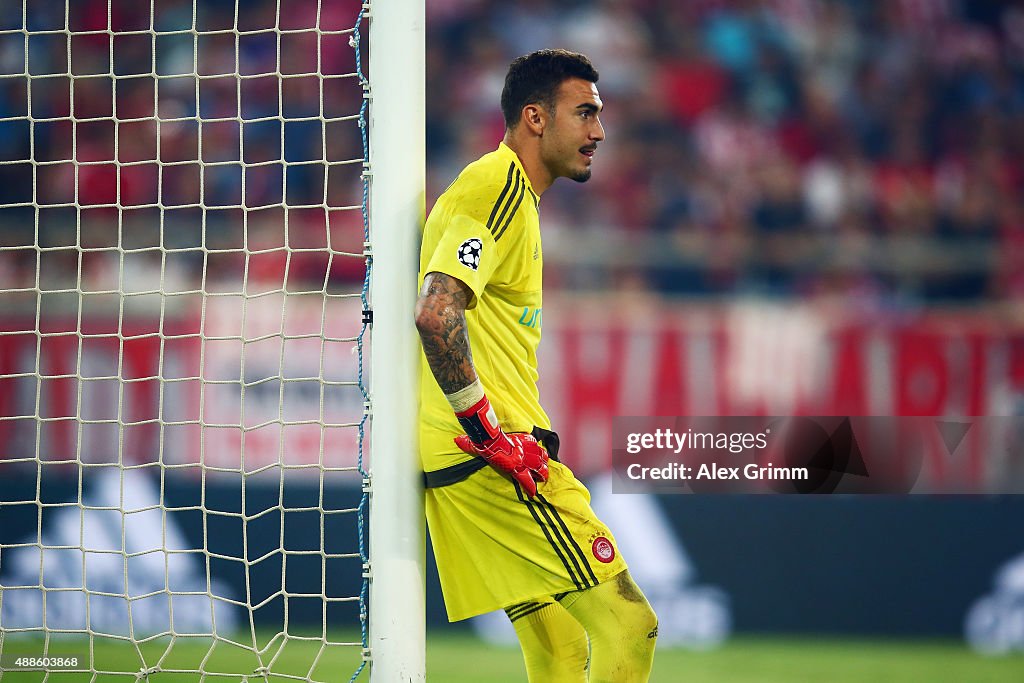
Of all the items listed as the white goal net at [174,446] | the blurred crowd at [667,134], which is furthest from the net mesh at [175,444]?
the blurred crowd at [667,134]

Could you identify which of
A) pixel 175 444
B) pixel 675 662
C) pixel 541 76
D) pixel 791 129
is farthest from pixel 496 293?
pixel 791 129

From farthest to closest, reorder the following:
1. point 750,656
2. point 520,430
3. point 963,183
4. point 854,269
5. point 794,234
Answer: point 963,183
point 794,234
point 854,269
point 750,656
point 520,430

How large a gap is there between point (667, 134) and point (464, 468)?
6.63 m

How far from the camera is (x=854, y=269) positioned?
790 centimetres

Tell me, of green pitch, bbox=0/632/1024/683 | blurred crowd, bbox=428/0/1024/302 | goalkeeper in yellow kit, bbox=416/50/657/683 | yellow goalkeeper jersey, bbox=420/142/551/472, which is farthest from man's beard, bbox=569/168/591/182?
blurred crowd, bbox=428/0/1024/302

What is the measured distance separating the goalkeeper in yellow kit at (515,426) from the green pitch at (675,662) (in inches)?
93.5

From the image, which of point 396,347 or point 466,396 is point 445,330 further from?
point 396,347

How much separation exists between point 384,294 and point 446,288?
15.6 inches

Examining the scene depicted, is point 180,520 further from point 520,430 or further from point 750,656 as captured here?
point 520,430

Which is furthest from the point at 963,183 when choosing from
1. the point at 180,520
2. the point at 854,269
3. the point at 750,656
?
the point at 180,520

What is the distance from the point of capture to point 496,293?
319cm

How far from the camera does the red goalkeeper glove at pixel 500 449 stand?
9.80 feet

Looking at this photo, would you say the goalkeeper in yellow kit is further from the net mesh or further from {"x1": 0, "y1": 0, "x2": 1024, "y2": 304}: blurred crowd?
{"x1": 0, "y1": 0, "x2": 1024, "y2": 304}: blurred crowd

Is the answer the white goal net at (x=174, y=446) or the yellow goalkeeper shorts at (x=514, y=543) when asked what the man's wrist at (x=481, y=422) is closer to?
the yellow goalkeeper shorts at (x=514, y=543)
